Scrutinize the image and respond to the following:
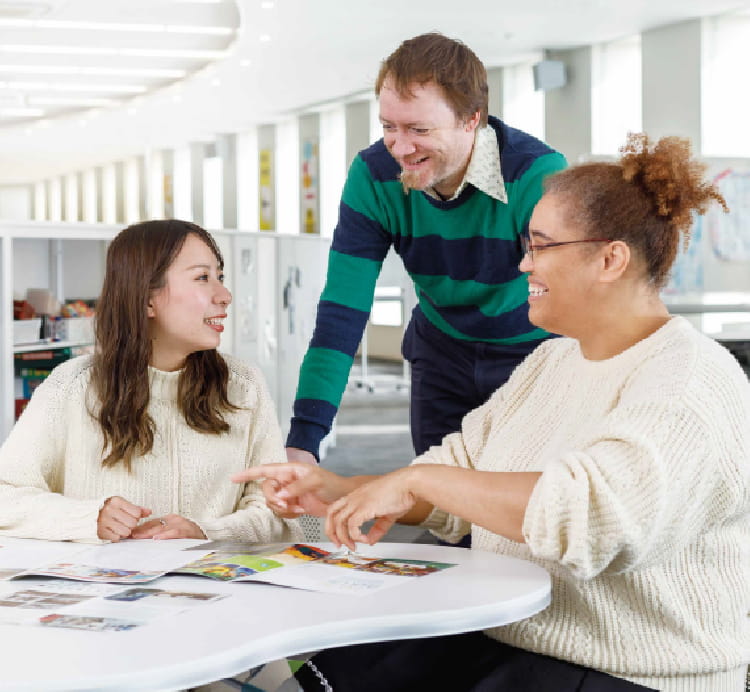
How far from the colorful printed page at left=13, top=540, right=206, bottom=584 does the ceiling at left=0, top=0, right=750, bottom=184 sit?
255 inches

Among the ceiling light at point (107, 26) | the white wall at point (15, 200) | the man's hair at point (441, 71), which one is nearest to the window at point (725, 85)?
the ceiling light at point (107, 26)

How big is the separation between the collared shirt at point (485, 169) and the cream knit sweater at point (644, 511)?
2.02 ft

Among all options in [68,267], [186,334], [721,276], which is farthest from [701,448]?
[721,276]

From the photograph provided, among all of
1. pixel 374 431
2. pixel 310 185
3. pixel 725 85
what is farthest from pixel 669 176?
pixel 310 185

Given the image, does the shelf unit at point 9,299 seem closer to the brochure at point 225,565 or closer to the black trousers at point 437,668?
the brochure at point 225,565

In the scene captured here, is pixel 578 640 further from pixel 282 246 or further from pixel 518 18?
pixel 518 18

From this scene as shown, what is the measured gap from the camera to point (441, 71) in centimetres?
212

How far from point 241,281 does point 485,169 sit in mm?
4746

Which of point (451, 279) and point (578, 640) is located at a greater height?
point (451, 279)

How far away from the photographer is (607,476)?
134 cm

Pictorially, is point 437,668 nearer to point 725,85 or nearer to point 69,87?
point 725,85

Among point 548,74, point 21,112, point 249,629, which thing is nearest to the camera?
point 249,629

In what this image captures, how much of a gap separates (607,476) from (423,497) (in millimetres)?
303

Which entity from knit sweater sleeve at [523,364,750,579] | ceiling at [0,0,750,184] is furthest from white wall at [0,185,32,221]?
knit sweater sleeve at [523,364,750,579]
